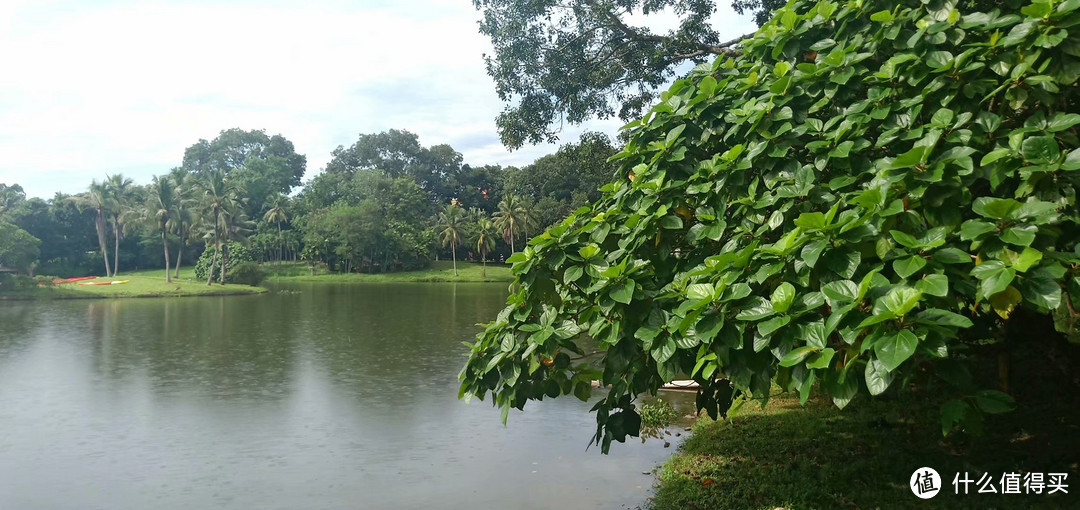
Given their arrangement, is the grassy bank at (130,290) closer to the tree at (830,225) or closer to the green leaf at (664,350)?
the tree at (830,225)

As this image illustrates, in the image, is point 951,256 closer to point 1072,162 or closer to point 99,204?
point 1072,162

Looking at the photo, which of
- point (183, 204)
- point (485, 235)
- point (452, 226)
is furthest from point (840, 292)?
point (452, 226)

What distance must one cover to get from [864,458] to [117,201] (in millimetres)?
63025

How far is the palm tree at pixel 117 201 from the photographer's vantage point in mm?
57531

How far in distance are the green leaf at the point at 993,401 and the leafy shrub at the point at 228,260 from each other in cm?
5258

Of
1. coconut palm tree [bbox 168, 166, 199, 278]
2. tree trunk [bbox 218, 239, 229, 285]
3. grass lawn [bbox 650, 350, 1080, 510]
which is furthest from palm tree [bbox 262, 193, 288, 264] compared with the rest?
grass lawn [bbox 650, 350, 1080, 510]

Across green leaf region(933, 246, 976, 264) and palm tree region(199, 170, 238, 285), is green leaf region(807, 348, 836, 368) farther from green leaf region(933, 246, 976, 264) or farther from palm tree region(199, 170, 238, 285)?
palm tree region(199, 170, 238, 285)

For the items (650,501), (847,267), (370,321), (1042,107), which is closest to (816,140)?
(1042,107)

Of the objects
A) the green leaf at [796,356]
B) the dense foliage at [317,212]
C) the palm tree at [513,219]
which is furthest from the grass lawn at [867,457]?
the palm tree at [513,219]

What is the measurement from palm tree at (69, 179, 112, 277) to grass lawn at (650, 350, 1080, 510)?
194 feet

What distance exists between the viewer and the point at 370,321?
2730 cm

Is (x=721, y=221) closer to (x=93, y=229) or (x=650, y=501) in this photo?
(x=650, y=501)

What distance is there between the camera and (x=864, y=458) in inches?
A: 275

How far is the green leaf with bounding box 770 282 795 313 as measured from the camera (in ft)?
11.0
